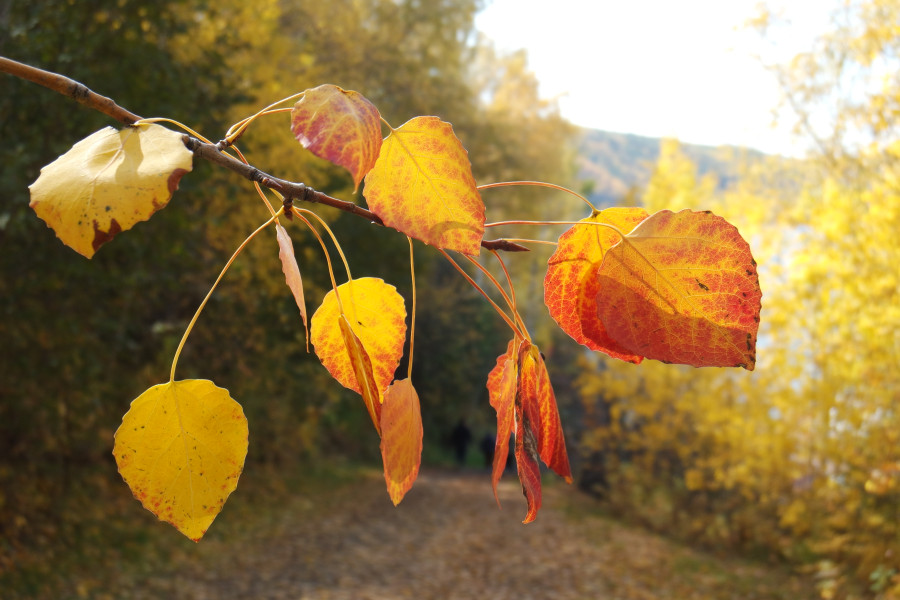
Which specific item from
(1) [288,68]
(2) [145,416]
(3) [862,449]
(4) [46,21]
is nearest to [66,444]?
(4) [46,21]

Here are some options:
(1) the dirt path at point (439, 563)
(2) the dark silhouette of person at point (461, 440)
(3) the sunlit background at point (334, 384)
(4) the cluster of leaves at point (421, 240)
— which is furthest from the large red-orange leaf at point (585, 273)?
(2) the dark silhouette of person at point (461, 440)

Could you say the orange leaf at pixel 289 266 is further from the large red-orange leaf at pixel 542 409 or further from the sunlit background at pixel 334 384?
the sunlit background at pixel 334 384

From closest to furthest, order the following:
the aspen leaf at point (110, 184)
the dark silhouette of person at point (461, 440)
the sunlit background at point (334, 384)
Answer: the aspen leaf at point (110, 184) < the sunlit background at point (334, 384) < the dark silhouette of person at point (461, 440)

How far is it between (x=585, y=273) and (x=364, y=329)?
12cm

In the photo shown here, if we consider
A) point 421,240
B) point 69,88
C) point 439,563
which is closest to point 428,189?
point 421,240

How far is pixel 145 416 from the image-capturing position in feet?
1.06

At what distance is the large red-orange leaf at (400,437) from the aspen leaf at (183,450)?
71 millimetres

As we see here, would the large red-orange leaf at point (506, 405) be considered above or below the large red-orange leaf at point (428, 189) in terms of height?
below

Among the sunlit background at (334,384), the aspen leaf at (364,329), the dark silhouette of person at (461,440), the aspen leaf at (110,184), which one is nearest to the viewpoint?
the aspen leaf at (110,184)

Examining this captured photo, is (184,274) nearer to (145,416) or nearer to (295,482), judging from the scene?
(295,482)

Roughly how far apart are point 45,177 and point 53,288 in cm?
408

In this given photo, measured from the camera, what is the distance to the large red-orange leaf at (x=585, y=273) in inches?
13.1

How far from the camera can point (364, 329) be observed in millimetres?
378

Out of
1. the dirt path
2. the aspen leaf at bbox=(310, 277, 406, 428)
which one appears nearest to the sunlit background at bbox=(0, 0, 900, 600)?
the dirt path
